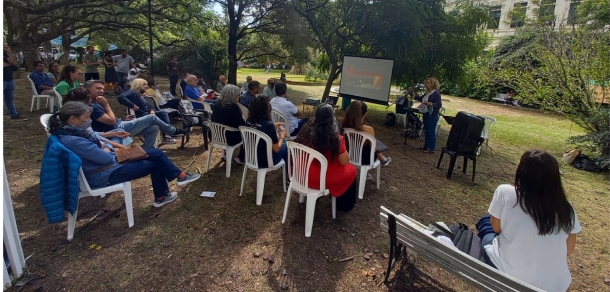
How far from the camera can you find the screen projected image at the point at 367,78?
7734mm

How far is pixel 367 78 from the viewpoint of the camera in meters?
8.17

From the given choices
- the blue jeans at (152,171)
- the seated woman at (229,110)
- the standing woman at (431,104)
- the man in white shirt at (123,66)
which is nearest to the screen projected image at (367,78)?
the standing woman at (431,104)

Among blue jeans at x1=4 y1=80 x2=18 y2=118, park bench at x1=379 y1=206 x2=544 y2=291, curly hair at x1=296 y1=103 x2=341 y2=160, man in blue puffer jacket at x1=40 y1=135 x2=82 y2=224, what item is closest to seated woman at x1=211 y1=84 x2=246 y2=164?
curly hair at x1=296 y1=103 x2=341 y2=160

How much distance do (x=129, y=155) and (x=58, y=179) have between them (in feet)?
2.04

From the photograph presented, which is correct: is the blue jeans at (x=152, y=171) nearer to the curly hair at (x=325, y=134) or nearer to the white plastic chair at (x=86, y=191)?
the white plastic chair at (x=86, y=191)

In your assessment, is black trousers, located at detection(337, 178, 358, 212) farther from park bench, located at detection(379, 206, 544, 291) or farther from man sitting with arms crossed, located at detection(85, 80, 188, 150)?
man sitting with arms crossed, located at detection(85, 80, 188, 150)

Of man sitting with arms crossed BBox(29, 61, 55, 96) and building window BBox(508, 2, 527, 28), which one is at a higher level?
building window BBox(508, 2, 527, 28)

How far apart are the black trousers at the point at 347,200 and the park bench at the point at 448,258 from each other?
88 cm

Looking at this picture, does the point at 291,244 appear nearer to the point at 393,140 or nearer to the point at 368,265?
the point at 368,265

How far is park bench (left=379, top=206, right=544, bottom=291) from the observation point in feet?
5.87

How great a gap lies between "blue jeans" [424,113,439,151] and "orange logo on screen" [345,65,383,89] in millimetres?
1902

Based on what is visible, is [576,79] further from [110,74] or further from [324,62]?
[110,74]

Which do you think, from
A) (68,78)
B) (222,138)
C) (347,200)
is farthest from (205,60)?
(347,200)

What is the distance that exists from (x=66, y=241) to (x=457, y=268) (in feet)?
10.3
